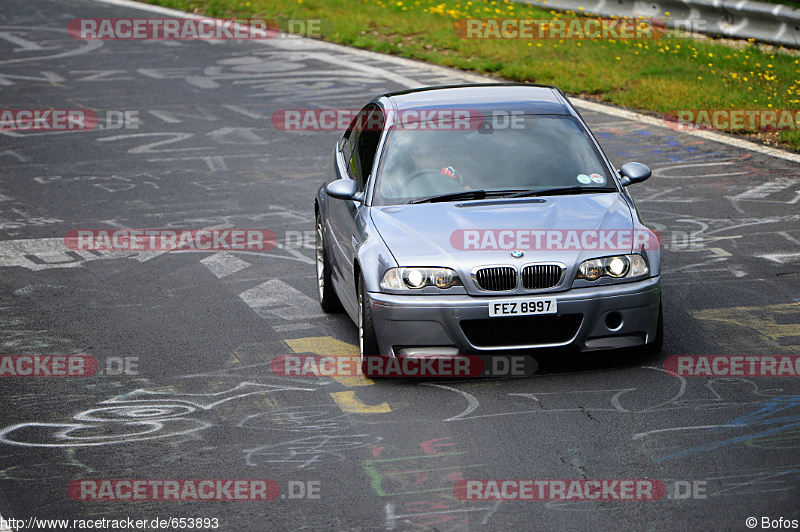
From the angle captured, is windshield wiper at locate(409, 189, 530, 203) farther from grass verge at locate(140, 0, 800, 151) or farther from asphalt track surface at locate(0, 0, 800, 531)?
grass verge at locate(140, 0, 800, 151)

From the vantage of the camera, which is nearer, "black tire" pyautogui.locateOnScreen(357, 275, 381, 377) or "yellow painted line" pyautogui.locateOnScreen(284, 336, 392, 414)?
"yellow painted line" pyautogui.locateOnScreen(284, 336, 392, 414)


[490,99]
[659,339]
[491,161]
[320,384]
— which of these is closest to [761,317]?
[659,339]

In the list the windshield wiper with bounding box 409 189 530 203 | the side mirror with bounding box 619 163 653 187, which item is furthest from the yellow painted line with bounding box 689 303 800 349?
the windshield wiper with bounding box 409 189 530 203

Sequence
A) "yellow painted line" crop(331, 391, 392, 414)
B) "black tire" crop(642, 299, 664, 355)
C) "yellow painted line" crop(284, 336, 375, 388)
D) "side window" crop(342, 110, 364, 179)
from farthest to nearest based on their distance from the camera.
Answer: "side window" crop(342, 110, 364, 179), "yellow painted line" crop(284, 336, 375, 388), "black tire" crop(642, 299, 664, 355), "yellow painted line" crop(331, 391, 392, 414)


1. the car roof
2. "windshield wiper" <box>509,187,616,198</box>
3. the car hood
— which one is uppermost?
the car roof

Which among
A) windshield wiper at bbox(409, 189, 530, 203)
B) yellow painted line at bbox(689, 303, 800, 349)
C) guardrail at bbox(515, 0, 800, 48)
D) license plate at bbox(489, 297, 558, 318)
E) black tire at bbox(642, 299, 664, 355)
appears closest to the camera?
license plate at bbox(489, 297, 558, 318)

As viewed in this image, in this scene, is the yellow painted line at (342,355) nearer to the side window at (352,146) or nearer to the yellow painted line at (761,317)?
the side window at (352,146)

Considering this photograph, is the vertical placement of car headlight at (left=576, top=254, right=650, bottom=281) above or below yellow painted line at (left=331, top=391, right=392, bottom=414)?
above

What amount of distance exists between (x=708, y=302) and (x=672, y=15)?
1246cm

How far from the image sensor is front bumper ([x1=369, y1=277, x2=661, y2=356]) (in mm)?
6938

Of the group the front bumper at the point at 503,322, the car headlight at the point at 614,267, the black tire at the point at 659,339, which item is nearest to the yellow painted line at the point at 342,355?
the front bumper at the point at 503,322

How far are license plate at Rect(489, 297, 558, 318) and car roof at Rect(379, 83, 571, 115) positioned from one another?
195 cm

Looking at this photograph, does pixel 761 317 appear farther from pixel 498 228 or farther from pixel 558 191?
pixel 498 228

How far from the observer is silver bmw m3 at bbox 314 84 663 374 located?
6961 millimetres
